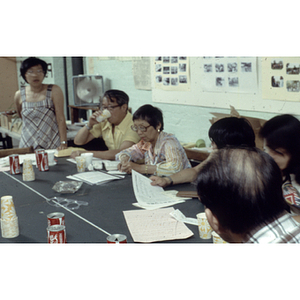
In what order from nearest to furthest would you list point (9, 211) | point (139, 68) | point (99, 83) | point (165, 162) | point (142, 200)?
point (9, 211) → point (142, 200) → point (165, 162) → point (139, 68) → point (99, 83)

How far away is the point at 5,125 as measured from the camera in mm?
4988

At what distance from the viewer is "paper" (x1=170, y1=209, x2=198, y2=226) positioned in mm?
1611

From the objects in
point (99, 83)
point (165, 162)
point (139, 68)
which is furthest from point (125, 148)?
point (99, 83)

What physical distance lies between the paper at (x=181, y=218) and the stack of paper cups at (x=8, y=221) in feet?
2.23

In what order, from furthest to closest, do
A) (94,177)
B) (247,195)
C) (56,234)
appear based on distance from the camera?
(94,177), (56,234), (247,195)

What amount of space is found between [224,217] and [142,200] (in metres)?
1.02

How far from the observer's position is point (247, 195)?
2.78 ft

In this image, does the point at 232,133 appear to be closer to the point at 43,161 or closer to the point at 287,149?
the point at 287,149

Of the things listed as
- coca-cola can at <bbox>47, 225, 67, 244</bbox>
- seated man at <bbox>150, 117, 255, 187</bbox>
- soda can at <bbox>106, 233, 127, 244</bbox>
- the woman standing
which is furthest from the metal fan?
soda can at <bbox>106, 233, 127, 244</bbox>

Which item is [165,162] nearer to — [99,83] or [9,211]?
[9,211]

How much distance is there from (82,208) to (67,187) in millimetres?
324

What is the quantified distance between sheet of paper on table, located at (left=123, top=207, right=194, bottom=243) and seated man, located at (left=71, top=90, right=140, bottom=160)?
131 centimetres

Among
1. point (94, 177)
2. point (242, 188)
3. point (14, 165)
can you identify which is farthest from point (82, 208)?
point (242, 188)

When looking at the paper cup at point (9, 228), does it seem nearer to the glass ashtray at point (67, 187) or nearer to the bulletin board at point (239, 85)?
the glass ashtray at point (67, 187)
